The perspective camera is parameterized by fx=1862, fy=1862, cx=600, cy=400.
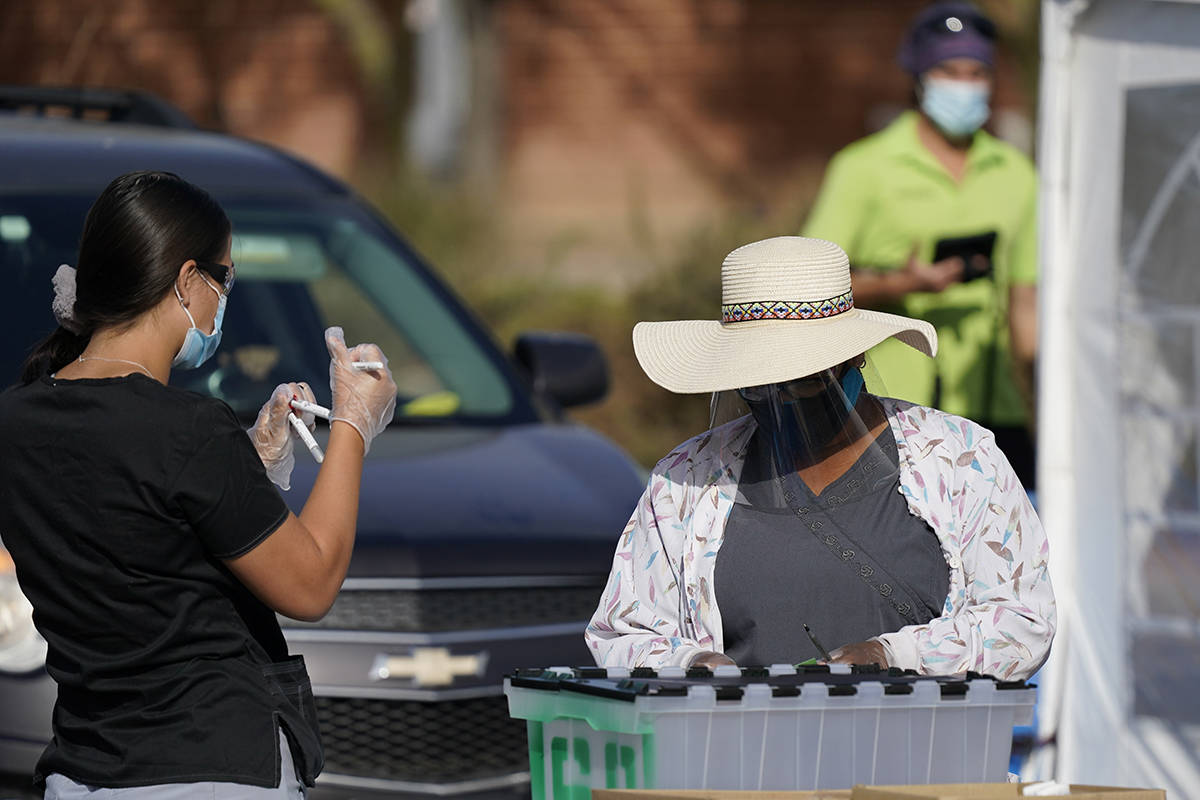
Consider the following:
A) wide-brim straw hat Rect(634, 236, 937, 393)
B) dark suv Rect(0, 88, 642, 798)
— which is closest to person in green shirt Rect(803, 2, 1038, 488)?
dark suv Rect(0, 88, 642, 798)

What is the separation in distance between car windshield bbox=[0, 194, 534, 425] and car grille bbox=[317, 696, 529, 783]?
106 centimetres

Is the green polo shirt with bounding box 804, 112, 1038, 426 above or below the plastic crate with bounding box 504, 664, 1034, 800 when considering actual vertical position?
above

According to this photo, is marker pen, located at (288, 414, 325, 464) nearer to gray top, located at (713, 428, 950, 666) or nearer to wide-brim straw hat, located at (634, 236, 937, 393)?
wide-brim straw hat, located at (634, 236, 937, 393)

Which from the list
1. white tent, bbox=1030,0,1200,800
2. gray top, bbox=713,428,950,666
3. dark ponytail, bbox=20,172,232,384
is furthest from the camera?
white tent, bbox=1030,0,1200,800

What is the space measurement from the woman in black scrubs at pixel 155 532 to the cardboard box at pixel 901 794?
61 cm

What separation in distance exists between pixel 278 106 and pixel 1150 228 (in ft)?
51.9

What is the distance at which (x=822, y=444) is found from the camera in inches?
125

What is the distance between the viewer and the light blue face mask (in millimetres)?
2910

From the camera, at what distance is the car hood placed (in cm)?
456

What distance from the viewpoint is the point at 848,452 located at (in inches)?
125

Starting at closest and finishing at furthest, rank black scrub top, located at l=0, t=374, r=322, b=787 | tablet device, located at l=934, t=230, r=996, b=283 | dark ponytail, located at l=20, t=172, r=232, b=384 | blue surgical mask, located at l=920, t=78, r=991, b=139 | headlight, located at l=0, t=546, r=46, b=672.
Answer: black scrub top, located at l=0, t=374, r=322, b=787, dark ponytail, located at l=20, t=172, r=232, b=384, headlight, located at l=0, t=546, r=46, b=672, tablet device, located at l=934, t=230, r=996, b=283, blue surgical mask, located at l=920, t=78, r=991, b=139

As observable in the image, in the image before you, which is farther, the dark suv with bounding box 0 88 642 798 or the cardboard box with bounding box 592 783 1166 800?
the dark suv with bounding box 0 88 642 798

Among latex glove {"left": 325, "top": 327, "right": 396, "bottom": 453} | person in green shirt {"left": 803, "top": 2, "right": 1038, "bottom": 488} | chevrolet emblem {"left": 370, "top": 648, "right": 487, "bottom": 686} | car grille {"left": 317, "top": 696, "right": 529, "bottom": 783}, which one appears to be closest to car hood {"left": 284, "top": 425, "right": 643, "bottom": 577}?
chevrolet emblem {"left": 370, "top": 648, "right": 487, "bottom": 686}

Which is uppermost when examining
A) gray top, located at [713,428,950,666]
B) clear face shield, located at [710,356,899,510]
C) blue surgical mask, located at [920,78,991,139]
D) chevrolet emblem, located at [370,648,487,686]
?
blue surgical mask, located at [920,78,991,139]
